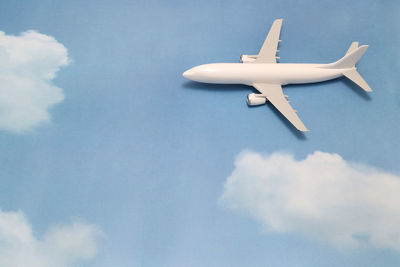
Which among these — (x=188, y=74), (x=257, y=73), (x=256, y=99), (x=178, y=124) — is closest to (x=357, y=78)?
(x=257, y=73)

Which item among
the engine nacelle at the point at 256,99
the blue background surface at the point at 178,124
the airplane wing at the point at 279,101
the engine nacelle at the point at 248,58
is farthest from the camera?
the engine nacelle at the point at 248,58

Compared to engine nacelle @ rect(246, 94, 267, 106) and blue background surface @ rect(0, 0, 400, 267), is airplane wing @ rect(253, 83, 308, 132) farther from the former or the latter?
blue background surface @ rect(0, 0, 400, 267)

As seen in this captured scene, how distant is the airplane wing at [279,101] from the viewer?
21.3ft

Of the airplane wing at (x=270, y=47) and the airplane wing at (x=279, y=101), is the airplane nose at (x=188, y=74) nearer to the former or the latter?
the airplane wing at (x=279, y=101)

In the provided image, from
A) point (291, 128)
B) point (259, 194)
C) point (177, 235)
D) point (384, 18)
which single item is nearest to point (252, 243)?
point (259, 194)

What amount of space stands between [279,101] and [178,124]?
8.65ft

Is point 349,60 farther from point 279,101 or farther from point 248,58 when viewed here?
point 248,58

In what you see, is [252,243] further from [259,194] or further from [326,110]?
[326,110]

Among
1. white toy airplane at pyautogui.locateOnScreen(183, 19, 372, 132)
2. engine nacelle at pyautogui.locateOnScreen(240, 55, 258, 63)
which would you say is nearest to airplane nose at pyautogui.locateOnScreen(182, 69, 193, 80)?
white toy airplane at pyautogui.locateOnScreen(183, 19, 372, 132)

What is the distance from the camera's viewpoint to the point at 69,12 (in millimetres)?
8258

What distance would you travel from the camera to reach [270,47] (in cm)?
752

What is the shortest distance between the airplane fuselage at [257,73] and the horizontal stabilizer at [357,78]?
1.48 ft

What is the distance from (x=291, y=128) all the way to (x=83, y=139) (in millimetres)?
5167

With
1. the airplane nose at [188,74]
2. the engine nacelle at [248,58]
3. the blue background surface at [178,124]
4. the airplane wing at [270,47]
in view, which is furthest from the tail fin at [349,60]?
the airplane nose at [188,74]
